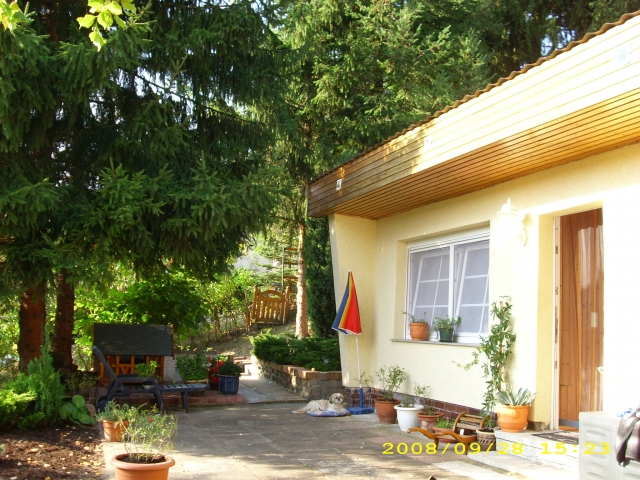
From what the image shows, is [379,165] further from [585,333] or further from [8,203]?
[8,203]

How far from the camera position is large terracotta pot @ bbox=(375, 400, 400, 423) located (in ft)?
28.8

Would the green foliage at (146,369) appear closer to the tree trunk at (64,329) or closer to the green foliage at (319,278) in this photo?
the tree trunk at (64,329)

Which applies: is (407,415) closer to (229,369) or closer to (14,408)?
(229,369)

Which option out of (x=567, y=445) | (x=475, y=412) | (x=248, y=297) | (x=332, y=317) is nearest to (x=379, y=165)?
(x=475, y=412)

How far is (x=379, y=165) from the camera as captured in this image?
327 inches

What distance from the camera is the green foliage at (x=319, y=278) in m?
14.0

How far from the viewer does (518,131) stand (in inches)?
232

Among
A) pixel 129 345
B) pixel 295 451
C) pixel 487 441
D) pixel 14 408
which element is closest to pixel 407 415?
pixel 487 441

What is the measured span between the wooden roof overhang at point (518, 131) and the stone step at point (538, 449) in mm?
2859

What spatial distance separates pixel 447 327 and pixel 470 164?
7.86 feet

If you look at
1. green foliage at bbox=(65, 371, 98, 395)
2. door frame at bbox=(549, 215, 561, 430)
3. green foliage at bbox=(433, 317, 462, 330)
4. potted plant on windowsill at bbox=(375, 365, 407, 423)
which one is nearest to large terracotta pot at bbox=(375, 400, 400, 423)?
potted plant on windowsill at bbox=(375, 365, 407, 423)

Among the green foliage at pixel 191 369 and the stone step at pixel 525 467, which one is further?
the green foliage at pixel 191 369

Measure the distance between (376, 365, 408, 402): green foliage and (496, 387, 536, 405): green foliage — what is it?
221cm

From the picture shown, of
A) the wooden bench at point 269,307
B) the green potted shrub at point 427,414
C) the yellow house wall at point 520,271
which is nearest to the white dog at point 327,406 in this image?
the yellow house wall at point 520,271
